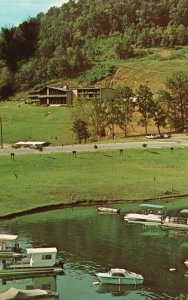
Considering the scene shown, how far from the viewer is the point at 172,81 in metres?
153

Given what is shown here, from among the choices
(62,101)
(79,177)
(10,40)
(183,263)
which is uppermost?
(62,101)

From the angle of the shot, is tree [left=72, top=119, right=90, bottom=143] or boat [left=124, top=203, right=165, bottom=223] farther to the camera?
tree [left=72, top=119, right=90, bottom=143]

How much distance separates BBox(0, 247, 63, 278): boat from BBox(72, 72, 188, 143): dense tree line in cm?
8925

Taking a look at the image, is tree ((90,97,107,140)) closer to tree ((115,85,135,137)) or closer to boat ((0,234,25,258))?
tree ((115,85,135,137))

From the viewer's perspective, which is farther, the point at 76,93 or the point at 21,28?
the point at 76,93

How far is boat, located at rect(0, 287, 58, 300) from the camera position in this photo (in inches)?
1548

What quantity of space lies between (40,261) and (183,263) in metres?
15.2

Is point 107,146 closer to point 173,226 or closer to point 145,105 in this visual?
point 145,105

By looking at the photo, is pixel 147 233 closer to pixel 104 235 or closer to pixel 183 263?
pixel 104 235

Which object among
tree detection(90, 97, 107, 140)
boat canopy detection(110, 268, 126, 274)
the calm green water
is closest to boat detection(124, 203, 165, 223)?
the calm green water

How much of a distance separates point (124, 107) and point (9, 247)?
309 ft

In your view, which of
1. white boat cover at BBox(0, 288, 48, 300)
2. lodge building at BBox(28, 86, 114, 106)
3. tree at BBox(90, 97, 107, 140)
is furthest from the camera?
lodge building at BBox(28, 86, 114, 106)

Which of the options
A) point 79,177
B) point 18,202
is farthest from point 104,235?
point 79,177

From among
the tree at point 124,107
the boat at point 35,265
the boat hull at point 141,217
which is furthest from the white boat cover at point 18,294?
the tree at point 124,107
